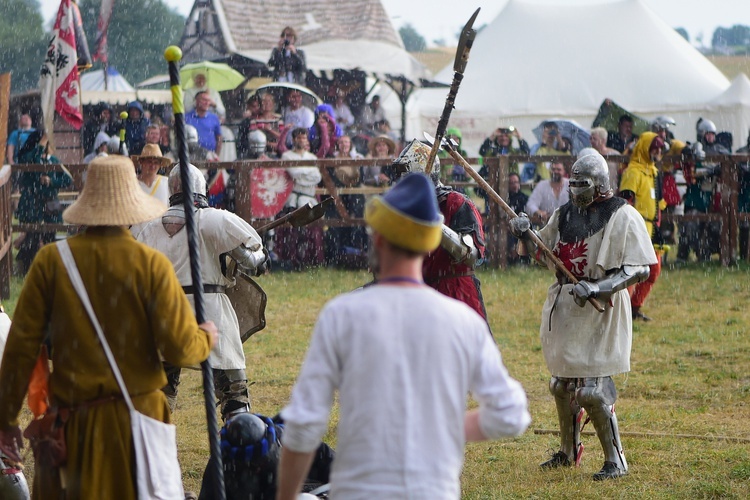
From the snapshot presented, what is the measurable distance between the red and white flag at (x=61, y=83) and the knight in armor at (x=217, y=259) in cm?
734

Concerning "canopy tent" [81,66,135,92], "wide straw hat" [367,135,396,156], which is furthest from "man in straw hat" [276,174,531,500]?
"canopy tent" [81,66,135,92]

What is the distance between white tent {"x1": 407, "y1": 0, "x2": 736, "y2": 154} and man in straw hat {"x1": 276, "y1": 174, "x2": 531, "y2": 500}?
16.0 m

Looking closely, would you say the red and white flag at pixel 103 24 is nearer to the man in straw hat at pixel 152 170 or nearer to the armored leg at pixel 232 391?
the man in straw hat at pixel 152 170

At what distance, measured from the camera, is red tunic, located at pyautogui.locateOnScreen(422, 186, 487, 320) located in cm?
589

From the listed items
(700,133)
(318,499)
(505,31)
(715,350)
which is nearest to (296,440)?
(318,499)

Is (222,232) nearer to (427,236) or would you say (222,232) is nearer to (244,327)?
(244,327)

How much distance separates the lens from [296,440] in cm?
291

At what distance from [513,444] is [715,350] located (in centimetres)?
345

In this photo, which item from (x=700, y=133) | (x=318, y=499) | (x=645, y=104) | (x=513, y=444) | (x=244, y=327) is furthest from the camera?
(x=645, y=104)

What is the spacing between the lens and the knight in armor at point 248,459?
14.6 ft

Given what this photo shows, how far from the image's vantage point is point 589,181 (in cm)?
586

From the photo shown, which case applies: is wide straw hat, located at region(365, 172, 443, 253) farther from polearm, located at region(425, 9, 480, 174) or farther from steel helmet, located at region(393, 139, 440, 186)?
steel helmet, located at region(393, 139, 440, 186)

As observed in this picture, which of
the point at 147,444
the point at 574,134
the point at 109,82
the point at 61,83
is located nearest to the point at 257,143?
the point at 61,83

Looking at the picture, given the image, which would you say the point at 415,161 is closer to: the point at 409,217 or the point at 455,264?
the point at 455,264
